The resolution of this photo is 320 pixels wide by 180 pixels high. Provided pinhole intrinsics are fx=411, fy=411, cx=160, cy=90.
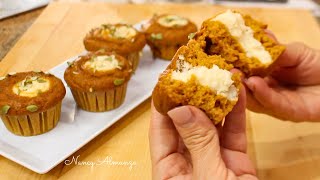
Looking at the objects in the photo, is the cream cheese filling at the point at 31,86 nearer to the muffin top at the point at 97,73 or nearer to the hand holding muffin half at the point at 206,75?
the muffin top at the point at 97,73

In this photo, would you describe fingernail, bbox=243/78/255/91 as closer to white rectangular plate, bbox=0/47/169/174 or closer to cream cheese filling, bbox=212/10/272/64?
cream cheese filling, bbox=212/10/272/64

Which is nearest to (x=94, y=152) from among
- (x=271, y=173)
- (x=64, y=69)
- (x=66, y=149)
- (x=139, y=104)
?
(x=66, y=149)

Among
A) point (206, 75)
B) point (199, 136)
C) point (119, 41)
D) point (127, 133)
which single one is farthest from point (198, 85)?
point (119, 41)

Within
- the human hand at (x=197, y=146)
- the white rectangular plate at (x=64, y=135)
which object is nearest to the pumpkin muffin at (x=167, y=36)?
the white rectangular plate at (x=64, y=135)

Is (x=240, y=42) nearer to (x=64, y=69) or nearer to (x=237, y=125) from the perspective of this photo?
(x=237, y=125)

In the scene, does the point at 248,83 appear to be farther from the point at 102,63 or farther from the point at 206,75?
the point at 102,63

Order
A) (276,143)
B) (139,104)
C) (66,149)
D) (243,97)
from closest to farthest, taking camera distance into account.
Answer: (243,97) < (66,149) < (276,143) < (139,104)

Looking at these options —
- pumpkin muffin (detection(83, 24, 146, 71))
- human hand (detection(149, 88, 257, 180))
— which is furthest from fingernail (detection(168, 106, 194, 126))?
pumpkin muffin (detection(83, 24, 146, 71))
